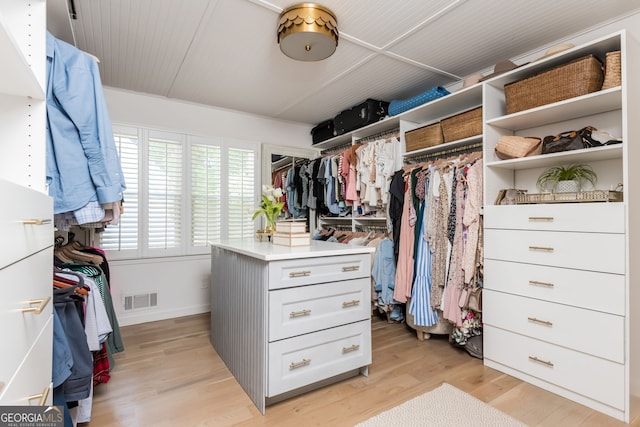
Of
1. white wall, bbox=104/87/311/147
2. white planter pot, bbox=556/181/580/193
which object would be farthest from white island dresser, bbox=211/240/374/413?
white wall, bbox=104/87/311/147

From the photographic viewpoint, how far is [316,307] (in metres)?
1.81

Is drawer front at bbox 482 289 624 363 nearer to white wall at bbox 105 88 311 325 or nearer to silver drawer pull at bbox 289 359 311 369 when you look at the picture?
silver drawer pull at bbox 289 359 311 369

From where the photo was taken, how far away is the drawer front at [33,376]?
685 mm

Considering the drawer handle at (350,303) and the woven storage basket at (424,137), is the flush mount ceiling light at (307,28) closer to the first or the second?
the woven storage basket at (424,137)

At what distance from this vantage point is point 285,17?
6.08 feet

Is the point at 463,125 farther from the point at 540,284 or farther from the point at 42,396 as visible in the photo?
the point at 42,396

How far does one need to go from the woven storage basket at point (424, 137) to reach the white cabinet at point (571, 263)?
0.47 meters

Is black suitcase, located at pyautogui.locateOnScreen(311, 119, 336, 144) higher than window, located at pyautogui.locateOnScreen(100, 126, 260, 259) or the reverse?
higher

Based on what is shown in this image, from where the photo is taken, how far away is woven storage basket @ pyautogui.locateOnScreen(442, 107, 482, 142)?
2.39 metres

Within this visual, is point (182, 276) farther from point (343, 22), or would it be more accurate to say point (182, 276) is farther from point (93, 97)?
point (343, 22)

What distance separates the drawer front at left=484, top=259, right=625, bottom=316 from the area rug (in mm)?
722

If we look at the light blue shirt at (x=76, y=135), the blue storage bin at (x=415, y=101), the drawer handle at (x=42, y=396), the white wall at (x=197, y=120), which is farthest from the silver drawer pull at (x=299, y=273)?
the white wall at (x=197, y=120)

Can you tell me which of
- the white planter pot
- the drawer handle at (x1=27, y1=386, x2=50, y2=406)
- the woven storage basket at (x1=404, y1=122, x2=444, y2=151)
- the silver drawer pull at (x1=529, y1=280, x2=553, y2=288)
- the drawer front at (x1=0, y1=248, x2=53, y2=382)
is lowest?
the drawer handle at (x1=27, y1=386, x2=50, y2=406)

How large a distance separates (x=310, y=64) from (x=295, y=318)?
75.8 inches
